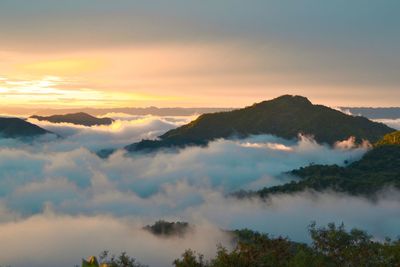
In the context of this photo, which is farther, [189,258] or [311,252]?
[311,252]

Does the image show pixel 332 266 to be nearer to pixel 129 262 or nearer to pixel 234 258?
pixel 234 258

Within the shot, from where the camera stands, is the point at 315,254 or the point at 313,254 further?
the point at 315,254

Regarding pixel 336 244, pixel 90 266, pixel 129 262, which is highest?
pixel 90 266

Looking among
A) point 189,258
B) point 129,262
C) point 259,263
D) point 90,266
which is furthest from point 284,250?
point 90,266

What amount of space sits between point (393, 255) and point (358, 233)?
13649 mm

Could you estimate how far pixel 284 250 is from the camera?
8850 cm

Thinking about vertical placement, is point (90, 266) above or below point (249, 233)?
above

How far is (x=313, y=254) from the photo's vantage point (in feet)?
286

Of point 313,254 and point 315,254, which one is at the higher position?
point 313,254

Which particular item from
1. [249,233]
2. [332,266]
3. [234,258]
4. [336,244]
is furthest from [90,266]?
[249,233]

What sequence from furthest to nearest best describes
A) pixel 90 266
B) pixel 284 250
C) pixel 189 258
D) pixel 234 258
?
pixel 284 250 < pixel 189 258 < pixel 234 258 < pixel 90 266

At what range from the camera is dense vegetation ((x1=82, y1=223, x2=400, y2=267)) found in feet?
257

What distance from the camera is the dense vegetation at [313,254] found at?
78.2 m

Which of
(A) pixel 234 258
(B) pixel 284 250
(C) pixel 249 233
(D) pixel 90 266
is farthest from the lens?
(C) pixel 249 233
